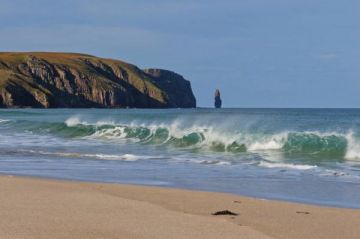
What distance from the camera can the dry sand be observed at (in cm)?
687

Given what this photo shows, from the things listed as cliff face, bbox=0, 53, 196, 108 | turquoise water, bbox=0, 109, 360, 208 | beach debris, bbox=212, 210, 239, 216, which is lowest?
turquoise water, bbox=0, 109, 360, 208

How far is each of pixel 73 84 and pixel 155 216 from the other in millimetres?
164125

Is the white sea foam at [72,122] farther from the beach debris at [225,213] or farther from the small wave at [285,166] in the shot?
the beach debris at [225,213]

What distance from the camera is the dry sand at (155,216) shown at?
6867mm

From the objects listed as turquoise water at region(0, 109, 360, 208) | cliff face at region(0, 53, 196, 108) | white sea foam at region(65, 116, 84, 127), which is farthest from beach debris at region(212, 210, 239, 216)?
cliff face at region(0, 53, 196, 108)

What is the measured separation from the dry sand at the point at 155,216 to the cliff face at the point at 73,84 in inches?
5775

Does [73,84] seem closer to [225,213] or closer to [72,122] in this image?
[72,122]

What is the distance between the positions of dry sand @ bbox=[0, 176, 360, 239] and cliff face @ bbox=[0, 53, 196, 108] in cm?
14668

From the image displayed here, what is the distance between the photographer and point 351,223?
8.24 metres

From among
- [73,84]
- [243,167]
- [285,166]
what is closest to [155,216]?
[243,167]

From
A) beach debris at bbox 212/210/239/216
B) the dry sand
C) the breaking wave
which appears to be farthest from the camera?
the breaking wave

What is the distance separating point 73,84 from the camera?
557ft

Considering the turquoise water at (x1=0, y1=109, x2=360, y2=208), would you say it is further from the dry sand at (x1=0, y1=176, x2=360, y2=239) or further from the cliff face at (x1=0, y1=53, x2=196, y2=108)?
the cliff face at (x1=0, y1=53, x2=196, y2=108)

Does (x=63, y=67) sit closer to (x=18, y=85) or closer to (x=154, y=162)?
(x=18, y=85)
